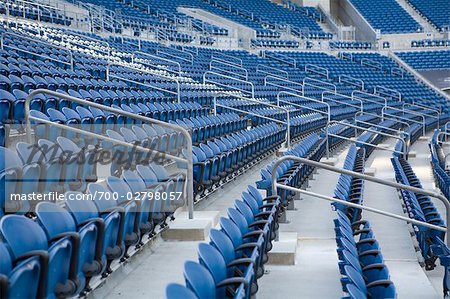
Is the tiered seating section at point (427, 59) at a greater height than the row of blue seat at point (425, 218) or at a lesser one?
greater

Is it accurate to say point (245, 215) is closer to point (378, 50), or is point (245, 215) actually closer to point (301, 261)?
point (301, 261)

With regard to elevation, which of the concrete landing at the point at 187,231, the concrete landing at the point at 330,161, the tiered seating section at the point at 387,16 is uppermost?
the tiered seating section at the point at 387,16

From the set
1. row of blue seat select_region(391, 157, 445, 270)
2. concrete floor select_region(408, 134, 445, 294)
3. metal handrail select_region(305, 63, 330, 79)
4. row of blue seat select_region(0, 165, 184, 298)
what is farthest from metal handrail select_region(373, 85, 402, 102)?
row of blue seat select_region(0, 165, 184, 298)

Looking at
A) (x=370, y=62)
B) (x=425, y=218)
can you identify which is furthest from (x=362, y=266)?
(x=370, y=62)

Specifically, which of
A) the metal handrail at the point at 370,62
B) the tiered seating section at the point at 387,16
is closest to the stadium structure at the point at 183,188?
the metal handrail at the point at 370,62

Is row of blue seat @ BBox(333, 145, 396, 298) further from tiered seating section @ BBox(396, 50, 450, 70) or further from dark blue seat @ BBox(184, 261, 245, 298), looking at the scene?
tiered seating section @ BBox(396, 50, 450, 70)

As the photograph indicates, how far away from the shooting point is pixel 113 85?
32.2 feet

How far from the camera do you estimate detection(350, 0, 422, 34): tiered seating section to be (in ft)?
88.7

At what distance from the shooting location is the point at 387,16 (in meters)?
28.3

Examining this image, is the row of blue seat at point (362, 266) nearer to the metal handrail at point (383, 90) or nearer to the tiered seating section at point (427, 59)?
the metal handrail at point (383, 90)

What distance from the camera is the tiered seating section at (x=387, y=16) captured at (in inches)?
1065

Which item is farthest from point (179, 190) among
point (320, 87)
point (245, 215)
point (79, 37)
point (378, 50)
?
point (378, 50)

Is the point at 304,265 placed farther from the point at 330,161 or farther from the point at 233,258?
the point at 330,161

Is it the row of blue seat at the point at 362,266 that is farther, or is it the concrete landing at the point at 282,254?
the concrete landing at the point at 282,254
